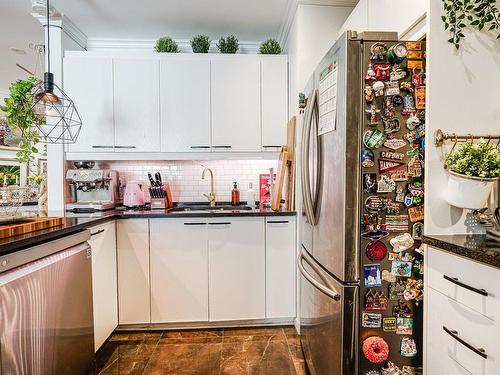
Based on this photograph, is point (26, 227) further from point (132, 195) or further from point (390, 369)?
point (390, 369)

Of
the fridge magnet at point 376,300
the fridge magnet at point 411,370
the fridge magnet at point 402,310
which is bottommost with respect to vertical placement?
the fridge magnet at point 411,370

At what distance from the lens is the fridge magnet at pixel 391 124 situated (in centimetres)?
133

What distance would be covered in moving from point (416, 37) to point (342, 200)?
83cm

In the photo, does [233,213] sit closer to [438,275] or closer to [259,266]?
[259,266]

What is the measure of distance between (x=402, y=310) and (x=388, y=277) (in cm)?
16

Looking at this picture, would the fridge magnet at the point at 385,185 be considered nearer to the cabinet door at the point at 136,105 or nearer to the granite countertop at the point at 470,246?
the granite countertop at the point at 470,246

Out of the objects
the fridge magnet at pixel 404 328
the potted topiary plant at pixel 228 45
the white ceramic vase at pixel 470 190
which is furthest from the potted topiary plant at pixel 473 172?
the potted topiary plant at pixel 228 45

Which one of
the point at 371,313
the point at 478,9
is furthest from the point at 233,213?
the point at 478,9

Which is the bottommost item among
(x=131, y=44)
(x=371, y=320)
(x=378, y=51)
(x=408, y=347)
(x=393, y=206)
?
(x=408, y=347)

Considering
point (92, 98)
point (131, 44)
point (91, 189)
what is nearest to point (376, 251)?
point (91, 189)

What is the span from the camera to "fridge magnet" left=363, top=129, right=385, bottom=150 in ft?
4.37

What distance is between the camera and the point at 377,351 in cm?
135

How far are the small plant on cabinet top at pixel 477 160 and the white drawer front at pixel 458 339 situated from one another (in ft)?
1.57

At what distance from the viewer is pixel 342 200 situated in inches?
53.2
